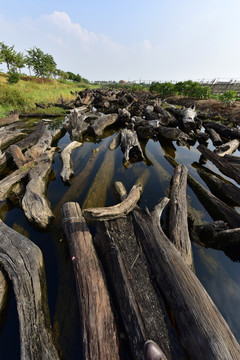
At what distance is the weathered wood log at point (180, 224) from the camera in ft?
8.41

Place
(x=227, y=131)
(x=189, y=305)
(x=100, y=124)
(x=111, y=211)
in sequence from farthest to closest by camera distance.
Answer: (x=100, y=124)
(x=227, y=131)
(x=111, y=211)
(x=189, y=305)

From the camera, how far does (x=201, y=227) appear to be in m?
2.99

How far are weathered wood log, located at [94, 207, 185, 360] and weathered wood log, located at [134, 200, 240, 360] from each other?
0.15 m

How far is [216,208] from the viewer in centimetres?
371

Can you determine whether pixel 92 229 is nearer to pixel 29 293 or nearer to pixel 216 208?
pixel 29 293

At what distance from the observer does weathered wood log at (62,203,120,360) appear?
151 centimetres

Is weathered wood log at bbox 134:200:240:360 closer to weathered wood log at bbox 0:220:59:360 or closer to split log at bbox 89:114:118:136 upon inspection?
weathered wood log at bbox 0:220:59:360

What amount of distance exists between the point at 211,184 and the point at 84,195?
14.6ft

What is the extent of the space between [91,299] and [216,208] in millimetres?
3646

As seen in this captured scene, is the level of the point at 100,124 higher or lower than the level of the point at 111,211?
lower

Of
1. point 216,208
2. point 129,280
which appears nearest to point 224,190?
point 216,208

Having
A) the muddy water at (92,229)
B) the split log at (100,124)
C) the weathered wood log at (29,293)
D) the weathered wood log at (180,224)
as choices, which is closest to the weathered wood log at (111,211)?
the weathered wood log at (180,224)

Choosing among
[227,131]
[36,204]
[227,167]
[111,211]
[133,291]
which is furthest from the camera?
[227,131]

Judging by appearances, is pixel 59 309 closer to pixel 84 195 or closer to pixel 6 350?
pixel 6 350
